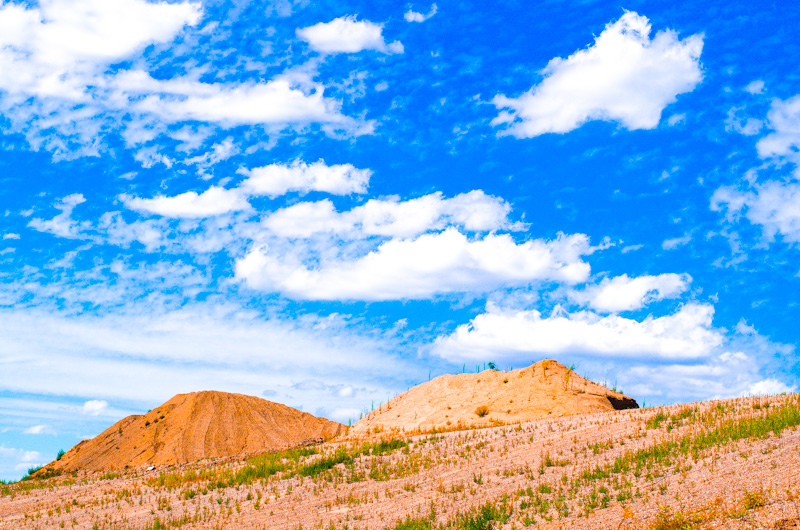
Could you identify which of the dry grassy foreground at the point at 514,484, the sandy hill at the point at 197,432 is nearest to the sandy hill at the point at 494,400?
the sandy hill at the point at 197,432

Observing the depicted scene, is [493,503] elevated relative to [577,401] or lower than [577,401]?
lower

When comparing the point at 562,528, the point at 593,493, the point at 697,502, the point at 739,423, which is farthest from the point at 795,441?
the point at 562,528

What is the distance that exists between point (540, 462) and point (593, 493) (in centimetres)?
418

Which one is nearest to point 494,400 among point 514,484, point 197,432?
point 514,484

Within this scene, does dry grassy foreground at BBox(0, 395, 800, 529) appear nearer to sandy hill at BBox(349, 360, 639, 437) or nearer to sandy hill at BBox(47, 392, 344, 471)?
sandy hill at BBox(349, 360, 639, 437)

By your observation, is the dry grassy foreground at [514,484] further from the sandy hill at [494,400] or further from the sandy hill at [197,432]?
the sandy hill at [197,432]

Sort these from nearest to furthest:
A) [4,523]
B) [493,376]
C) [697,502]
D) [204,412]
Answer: [697,502] < [4,523] < [493,376] < [204,412]

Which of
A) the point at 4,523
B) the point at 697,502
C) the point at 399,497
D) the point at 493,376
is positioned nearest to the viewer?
the point at 697,502

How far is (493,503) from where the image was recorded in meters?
15.7

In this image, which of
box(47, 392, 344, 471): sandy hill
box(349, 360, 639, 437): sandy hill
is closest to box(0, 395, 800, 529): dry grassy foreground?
box(349, 360, 639, 437): sandy hill

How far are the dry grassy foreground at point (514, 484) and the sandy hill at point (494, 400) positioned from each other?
7646 millimetres

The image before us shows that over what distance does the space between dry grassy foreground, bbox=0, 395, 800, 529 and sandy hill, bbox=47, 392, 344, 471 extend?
1274cm

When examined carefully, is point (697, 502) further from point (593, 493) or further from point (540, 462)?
point (540, 462)

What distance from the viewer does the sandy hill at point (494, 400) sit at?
113 ft
